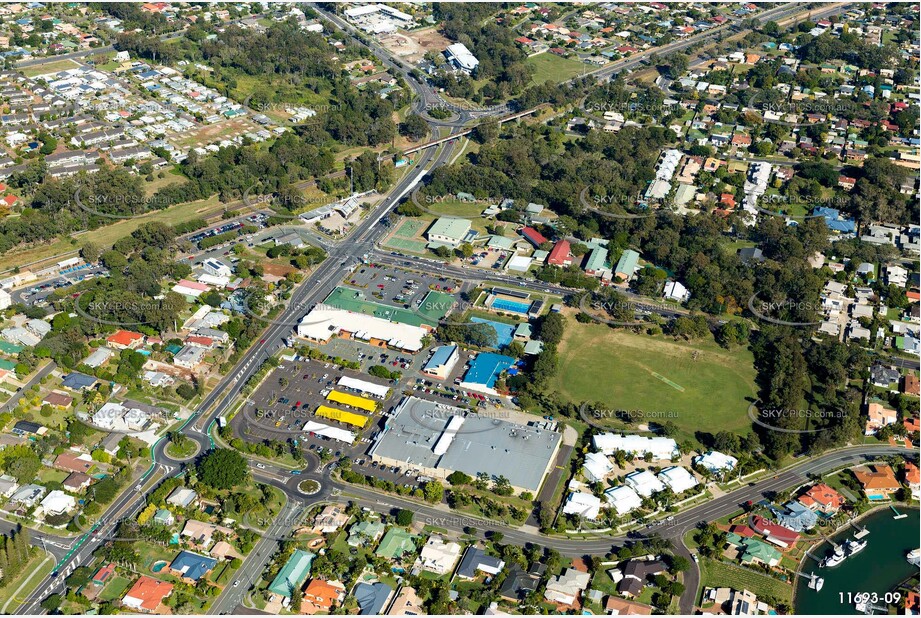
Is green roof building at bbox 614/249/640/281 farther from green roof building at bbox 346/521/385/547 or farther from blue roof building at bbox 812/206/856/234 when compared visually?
green roof building at bbox 346/521/385/547

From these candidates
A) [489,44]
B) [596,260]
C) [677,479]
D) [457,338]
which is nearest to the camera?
[677,479]

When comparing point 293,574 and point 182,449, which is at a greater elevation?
point 182,449

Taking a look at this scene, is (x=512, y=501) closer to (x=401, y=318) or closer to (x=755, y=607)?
(x=755, y=607)

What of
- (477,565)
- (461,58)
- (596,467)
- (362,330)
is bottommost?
(477,565)

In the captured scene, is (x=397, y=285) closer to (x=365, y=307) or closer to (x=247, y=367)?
(x=365, y=307)

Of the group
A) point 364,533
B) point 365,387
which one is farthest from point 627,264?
point 364,533

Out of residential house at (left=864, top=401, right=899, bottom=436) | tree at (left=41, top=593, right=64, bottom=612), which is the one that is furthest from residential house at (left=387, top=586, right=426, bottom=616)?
residential house at (left=864, top=401, right=899, bottom=436)
